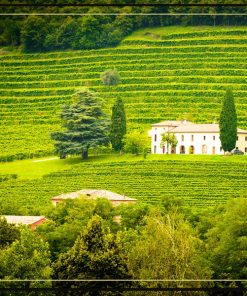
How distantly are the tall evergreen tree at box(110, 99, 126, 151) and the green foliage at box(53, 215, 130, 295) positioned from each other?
4403cm

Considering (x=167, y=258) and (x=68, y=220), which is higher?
(x=167, y=258)

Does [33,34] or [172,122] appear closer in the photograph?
[172,122]

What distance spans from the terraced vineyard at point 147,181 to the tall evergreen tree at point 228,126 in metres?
0.91

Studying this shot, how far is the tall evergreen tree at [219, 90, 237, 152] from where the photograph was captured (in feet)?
238

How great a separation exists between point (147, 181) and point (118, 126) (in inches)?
340

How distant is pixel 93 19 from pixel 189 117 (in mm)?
22516

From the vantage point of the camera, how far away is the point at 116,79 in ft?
284

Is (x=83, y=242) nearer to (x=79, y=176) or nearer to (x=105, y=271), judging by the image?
(x=105, y=271)

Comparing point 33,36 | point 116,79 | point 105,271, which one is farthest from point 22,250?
point 33,36

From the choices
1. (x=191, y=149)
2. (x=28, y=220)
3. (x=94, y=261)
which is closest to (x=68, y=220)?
(x=28, y=220)

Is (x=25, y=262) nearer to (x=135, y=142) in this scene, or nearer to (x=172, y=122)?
(x=135, y=142)

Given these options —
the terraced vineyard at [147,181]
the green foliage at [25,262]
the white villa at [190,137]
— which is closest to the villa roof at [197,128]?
the white villa at [190,137]

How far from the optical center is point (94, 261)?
100 ft

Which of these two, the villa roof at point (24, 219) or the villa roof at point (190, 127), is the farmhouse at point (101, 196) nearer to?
the villa roof at point (24, 219)
